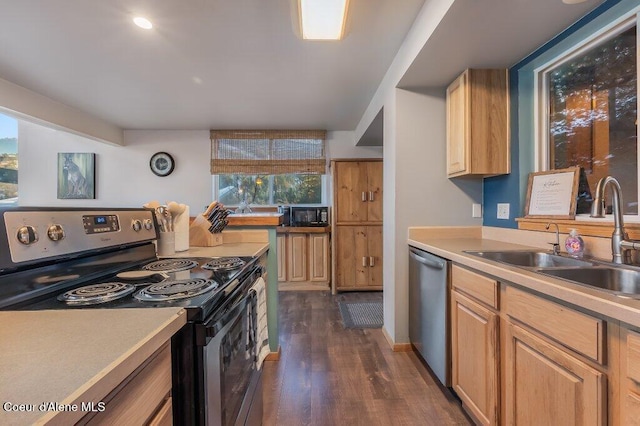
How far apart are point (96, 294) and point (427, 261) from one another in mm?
1752

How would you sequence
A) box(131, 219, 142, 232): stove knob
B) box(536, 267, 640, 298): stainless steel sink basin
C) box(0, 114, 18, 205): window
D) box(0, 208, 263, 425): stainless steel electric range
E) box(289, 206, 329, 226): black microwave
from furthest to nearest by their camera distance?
box(289, 206, 329, 226): black microwave, box(0, 114, 18, 205): window, box(131, 219, 142, 232): stove knob, box(536, 267, 640, 298): stainless steel sink basin, box(0, 208, 263, 425): stainless steel electric range

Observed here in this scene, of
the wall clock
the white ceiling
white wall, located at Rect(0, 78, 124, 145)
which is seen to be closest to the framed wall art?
white wall, located at Rect(0, 78, 124, 145)

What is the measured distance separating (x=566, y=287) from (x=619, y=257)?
1.78ft

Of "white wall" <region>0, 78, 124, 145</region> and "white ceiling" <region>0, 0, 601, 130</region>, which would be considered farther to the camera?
"white wall" <region>0, 78, 124, 145</region>

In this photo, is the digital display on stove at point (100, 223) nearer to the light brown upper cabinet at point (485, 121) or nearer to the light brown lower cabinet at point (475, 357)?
the light brown lower cabinet at point (475, 357)

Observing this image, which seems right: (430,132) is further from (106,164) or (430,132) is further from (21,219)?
(106,164)

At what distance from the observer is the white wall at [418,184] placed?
2314 millimetres

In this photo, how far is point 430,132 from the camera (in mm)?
2334

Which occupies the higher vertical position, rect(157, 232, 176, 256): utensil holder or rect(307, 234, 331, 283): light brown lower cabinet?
rect(157, 232, 176, 256): utensil holder

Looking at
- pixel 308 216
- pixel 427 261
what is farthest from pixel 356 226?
pixel 427 261

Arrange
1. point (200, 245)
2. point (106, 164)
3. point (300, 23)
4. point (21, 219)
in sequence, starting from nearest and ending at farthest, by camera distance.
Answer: point (21, 219)
point (300, 23)
point (200, 245)
point (106, 164)

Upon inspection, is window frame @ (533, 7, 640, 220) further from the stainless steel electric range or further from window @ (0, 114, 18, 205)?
window @ (0, 114, 18, 205)

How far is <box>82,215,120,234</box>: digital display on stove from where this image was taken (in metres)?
1.02

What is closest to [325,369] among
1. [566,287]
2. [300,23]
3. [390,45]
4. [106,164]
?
[566,287]
